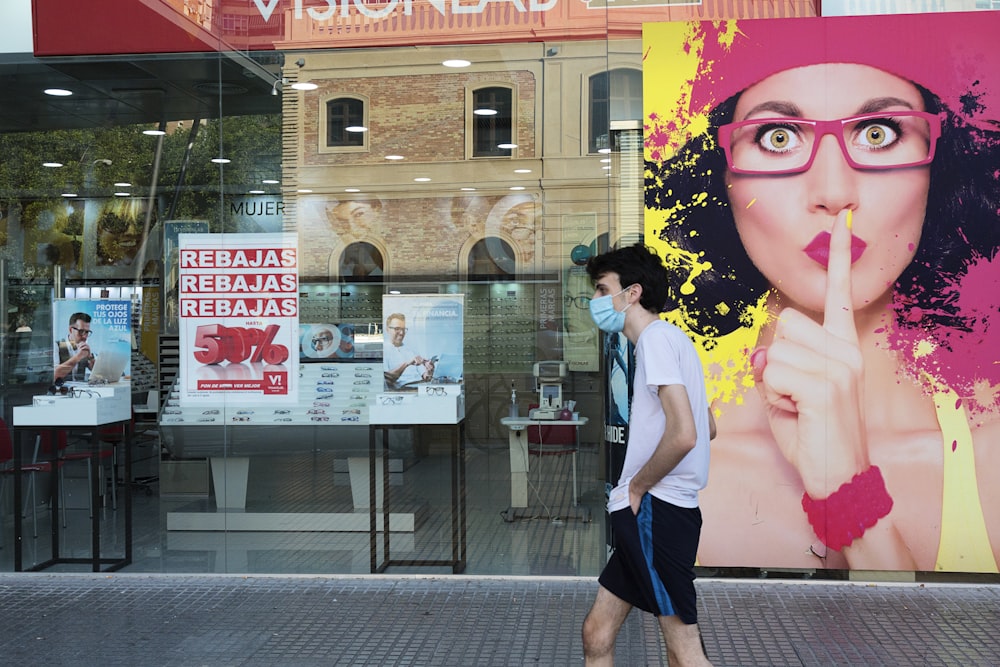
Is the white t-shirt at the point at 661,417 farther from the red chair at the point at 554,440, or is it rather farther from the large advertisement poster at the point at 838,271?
the red chair at the point at 554,440

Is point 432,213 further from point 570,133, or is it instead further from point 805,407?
point 805,407

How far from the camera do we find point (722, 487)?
6.39 metres

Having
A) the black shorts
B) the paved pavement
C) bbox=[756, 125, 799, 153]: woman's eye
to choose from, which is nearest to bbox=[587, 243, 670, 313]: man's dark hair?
the black shorts

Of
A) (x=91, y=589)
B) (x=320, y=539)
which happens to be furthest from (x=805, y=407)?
(x=91, y=589)

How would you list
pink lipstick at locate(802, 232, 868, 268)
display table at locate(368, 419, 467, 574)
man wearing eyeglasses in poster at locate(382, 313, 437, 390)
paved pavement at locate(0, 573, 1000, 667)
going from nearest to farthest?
paved pavement at locate(0, 573, 1000, 667) → pink lipstick at locate(802, 232, 868, 268) → display table at locate(368, 419, 467, 574) → man wearing eyeglasses in poster at locate(382, 313, 437, 390)

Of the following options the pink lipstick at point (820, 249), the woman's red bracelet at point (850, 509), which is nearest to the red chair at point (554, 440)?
the woman's red bracelet at point (850, 509)

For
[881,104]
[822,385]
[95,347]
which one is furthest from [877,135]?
[95,347]

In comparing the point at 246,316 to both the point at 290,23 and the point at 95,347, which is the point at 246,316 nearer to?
the point at 95,347

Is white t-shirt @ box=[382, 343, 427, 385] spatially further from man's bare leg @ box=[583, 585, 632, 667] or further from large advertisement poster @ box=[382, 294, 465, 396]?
man's bare leg @ box=[583, 585, 632, 667]

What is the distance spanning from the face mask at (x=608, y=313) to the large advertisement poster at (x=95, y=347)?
4501 millimetres

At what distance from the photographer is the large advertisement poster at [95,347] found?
7.32 m

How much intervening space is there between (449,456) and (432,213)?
5.22 ft

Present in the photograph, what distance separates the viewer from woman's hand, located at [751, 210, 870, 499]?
6.31 metres

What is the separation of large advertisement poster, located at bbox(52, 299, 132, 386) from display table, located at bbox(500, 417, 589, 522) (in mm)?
2670
